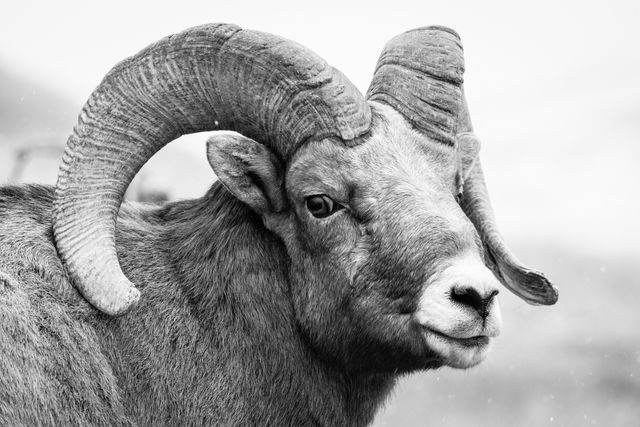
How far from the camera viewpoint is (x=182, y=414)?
24.1 feet

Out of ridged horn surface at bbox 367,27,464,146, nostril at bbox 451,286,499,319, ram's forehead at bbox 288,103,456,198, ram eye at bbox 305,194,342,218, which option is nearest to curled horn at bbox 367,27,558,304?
ridged horn surface at bbox 367,27,464,146

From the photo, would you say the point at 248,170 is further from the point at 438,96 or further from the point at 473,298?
the point at 473,298

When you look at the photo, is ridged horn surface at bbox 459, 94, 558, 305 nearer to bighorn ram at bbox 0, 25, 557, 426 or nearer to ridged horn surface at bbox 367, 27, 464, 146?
ridged horn surface at bbox 367, 27, 464, 146

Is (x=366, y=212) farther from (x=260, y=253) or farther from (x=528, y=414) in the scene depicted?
(x=528, y=414)

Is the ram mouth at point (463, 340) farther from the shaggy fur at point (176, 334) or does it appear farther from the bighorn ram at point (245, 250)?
the shaggy fur at point (176, 334)

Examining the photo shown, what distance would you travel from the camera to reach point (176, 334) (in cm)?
751

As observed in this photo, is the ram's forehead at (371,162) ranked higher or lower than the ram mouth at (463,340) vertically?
higher

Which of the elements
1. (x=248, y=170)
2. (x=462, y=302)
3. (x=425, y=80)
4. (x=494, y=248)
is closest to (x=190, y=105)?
(x=248, y=170)

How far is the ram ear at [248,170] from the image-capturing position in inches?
303

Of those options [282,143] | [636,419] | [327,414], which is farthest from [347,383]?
[636,419]

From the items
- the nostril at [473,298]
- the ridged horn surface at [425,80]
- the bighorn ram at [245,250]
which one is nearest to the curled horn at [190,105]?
the bighorn ram at [245,250]

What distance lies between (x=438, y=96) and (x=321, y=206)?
1.53 metres

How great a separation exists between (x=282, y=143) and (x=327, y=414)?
86.3 inches

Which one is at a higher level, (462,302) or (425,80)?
(425,80)
